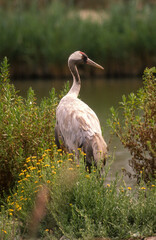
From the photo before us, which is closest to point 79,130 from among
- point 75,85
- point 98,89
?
point 75,85

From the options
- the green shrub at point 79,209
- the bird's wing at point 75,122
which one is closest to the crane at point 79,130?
the bird's wing at point 75,122

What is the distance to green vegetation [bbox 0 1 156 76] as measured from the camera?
62.7ft

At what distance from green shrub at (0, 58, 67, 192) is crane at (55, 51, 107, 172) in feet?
0.58

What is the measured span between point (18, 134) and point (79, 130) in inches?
25.6

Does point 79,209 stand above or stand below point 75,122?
below

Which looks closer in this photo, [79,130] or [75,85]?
[79,130]

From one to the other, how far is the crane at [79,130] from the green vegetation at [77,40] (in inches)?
510

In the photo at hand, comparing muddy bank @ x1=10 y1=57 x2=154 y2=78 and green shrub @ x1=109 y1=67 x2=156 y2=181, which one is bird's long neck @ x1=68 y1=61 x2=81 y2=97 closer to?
green shrub @ x1=109 y1=67 x2=156 y2=181

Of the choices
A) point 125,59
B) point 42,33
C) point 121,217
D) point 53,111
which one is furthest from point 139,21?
point 121,217

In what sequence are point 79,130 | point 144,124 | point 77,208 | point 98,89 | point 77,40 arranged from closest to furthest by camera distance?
1. point 77,208
2. point 79,130
3. point 144,124
4. point 98,89
5. point 77,40

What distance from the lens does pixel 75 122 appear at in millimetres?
5906

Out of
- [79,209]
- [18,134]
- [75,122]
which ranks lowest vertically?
[79,209]

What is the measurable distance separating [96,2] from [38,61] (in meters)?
24.7

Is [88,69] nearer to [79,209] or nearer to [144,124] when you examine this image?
[144,124]
